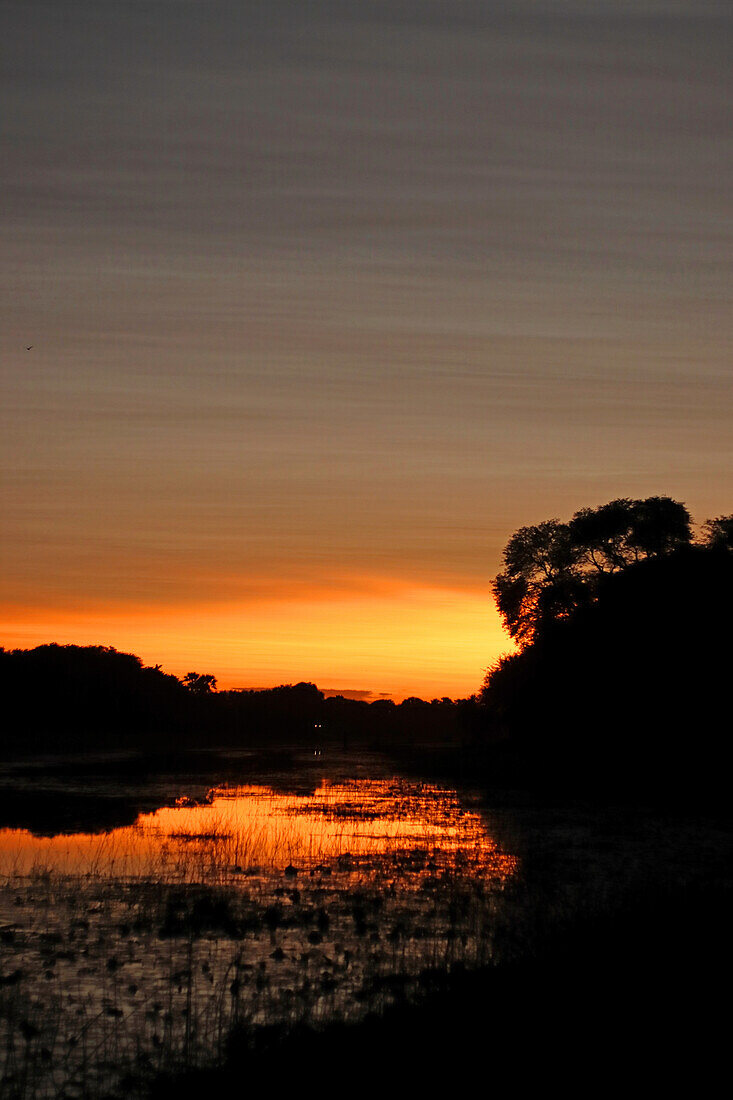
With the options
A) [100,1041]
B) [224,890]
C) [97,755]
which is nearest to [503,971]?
[100,1041]

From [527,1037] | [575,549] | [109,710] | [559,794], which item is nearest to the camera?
[527,1037]

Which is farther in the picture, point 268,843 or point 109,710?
point 109,710

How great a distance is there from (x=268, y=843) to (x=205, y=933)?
1248 centimetres

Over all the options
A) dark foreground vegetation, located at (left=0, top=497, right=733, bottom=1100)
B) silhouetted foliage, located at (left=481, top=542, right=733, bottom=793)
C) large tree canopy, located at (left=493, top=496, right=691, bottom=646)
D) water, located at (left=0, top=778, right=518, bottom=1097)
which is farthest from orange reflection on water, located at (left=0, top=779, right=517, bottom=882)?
large tree canopy, located at (left=493, top=496, right=691, bottom=646)

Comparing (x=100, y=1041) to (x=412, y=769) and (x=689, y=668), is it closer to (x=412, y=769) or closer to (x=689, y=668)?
(x=689, y=668)

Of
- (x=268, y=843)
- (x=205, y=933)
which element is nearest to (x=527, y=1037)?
(x=205, y=933)

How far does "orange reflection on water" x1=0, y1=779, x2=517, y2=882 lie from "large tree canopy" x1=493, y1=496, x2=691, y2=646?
49535 millimetres

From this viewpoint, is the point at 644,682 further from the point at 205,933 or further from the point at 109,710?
the point at 109,710

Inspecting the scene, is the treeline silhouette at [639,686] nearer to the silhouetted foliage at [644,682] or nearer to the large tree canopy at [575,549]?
the silhouetted foliage at [644,682]

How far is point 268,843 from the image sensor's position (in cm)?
3089

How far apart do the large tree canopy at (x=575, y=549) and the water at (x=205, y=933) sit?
60147mm

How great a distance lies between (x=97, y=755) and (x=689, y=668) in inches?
2135

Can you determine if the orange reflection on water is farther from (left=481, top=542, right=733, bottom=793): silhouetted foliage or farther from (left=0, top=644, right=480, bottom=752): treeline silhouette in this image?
(left=0, top=644, right=480, bottom=752): treeline silhouette

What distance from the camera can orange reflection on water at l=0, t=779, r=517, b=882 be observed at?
26078 millimetres
